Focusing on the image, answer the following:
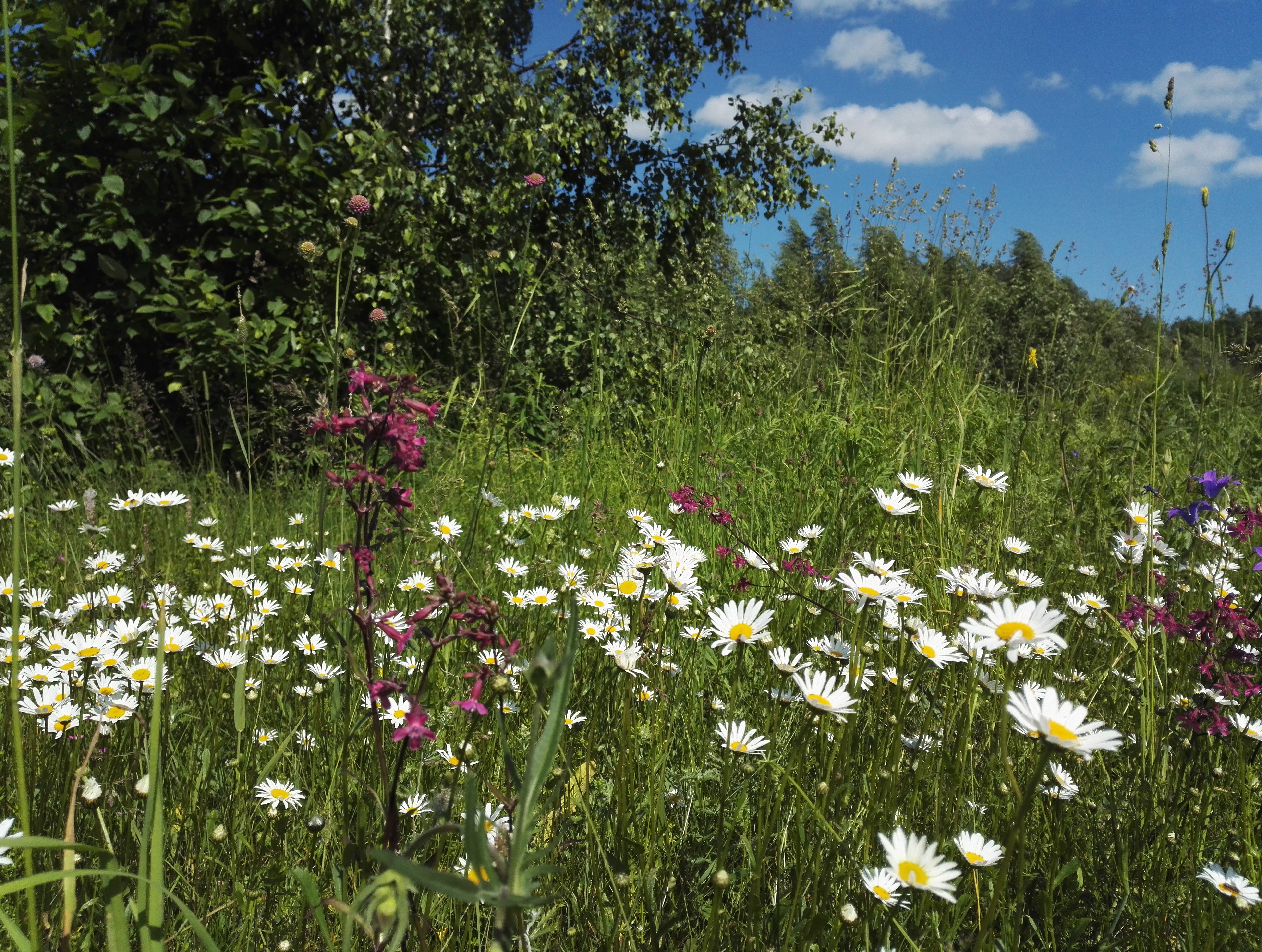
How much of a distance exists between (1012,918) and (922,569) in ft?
4.18

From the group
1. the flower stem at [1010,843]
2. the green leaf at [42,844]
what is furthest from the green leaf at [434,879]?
the flower stem at [1010,843]

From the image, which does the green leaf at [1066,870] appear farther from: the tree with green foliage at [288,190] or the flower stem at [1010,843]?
the tree with green foliage at [288,190]

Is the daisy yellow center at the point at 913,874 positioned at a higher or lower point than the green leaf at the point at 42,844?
lower

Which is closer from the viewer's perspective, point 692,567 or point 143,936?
point 143,936

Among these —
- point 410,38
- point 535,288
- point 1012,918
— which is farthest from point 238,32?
point 1012,918

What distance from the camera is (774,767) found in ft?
3.54

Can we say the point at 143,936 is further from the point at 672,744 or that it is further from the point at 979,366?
the point at 979,366

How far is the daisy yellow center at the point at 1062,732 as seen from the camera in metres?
0.69

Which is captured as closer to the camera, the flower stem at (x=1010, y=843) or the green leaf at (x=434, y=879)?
the green leaf at (x=434, y=879)

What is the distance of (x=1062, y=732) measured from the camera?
0.72 metres

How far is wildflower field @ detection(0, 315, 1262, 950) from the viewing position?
2.80 feet

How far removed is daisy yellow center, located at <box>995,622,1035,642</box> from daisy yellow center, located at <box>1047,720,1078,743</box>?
12 cm

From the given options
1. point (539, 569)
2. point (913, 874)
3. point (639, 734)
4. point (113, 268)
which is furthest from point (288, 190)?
point (913, 874)

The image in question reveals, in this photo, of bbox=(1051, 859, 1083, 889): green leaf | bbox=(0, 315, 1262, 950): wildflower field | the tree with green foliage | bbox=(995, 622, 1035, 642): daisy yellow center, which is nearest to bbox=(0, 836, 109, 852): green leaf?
bbox=(0, 315, 1262, 950): wildflower field
